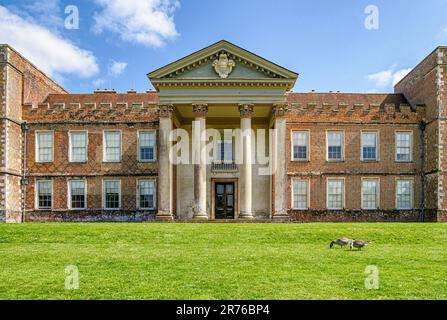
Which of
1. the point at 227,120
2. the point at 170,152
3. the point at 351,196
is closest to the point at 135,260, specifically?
the point at 170,152

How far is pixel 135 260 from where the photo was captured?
567 inches

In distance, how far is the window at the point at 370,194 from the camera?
34.2 metres

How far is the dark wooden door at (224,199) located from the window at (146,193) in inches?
186

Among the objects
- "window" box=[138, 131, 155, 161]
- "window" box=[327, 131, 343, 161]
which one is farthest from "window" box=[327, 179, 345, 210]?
"window" box=[138, 131, 155, 161]

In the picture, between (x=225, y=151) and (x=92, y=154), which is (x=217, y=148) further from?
(x=92, y=154)

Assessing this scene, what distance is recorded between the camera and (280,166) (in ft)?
96.3

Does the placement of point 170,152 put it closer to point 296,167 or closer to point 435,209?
point 296,167

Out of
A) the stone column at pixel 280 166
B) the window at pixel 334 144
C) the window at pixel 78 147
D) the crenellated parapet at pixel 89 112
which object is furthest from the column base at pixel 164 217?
the window at pixel 334 144

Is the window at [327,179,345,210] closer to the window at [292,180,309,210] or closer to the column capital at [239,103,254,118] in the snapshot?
the window at [292,180,309,210]

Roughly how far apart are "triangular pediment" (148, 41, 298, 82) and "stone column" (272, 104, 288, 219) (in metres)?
2.29

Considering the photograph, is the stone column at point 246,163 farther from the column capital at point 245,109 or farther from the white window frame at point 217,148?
the white window frame at point 217,148

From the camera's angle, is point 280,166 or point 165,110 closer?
point 280,166

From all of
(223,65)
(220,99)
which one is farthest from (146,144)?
(223,65)

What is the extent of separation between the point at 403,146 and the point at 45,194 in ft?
86.2
